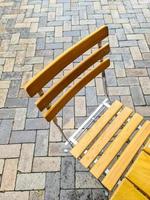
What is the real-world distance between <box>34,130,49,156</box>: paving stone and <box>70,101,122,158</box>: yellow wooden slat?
739 mm

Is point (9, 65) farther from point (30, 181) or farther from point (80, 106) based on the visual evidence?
point (30, 181)

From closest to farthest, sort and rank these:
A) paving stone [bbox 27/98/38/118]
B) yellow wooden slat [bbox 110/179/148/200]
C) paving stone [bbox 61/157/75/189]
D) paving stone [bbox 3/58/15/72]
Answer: yellow wooden slat [bbox 110/179/148/200] → paving stone [bbox 61/157/75/189] → paving stone [bbox 27/98/38/118] → paving stone [bbox 3/58/15/72]

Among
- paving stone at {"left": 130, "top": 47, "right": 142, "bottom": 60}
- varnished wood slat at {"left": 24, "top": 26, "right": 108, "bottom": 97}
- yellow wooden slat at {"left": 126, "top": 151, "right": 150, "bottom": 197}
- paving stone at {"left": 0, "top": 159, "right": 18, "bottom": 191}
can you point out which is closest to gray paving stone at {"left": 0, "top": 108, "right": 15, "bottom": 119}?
paving stone at {"left": 0, "top": 159, "right": 18, "bottom": 191}

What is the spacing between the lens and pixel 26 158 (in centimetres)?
259

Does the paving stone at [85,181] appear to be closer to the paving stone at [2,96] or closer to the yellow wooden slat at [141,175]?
the yellow wooden slat at [141,175]

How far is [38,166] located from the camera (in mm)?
2518

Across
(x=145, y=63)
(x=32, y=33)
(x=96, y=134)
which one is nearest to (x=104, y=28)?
(x=96, y=134)

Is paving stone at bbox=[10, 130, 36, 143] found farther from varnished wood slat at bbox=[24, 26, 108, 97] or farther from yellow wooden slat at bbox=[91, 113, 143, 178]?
varnished wood slat at bbox=[24, 26, 108, 97]

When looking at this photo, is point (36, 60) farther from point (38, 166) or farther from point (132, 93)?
point (38, 166)

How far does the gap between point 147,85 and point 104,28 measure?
1549 millimetres

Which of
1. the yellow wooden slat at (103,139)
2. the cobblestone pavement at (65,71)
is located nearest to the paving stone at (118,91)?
the cobblestone pavement at (65,71)

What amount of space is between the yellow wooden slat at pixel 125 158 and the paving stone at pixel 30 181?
0.85 metres

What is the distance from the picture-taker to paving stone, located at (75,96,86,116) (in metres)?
2.94

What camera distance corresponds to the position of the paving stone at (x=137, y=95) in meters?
2.98
